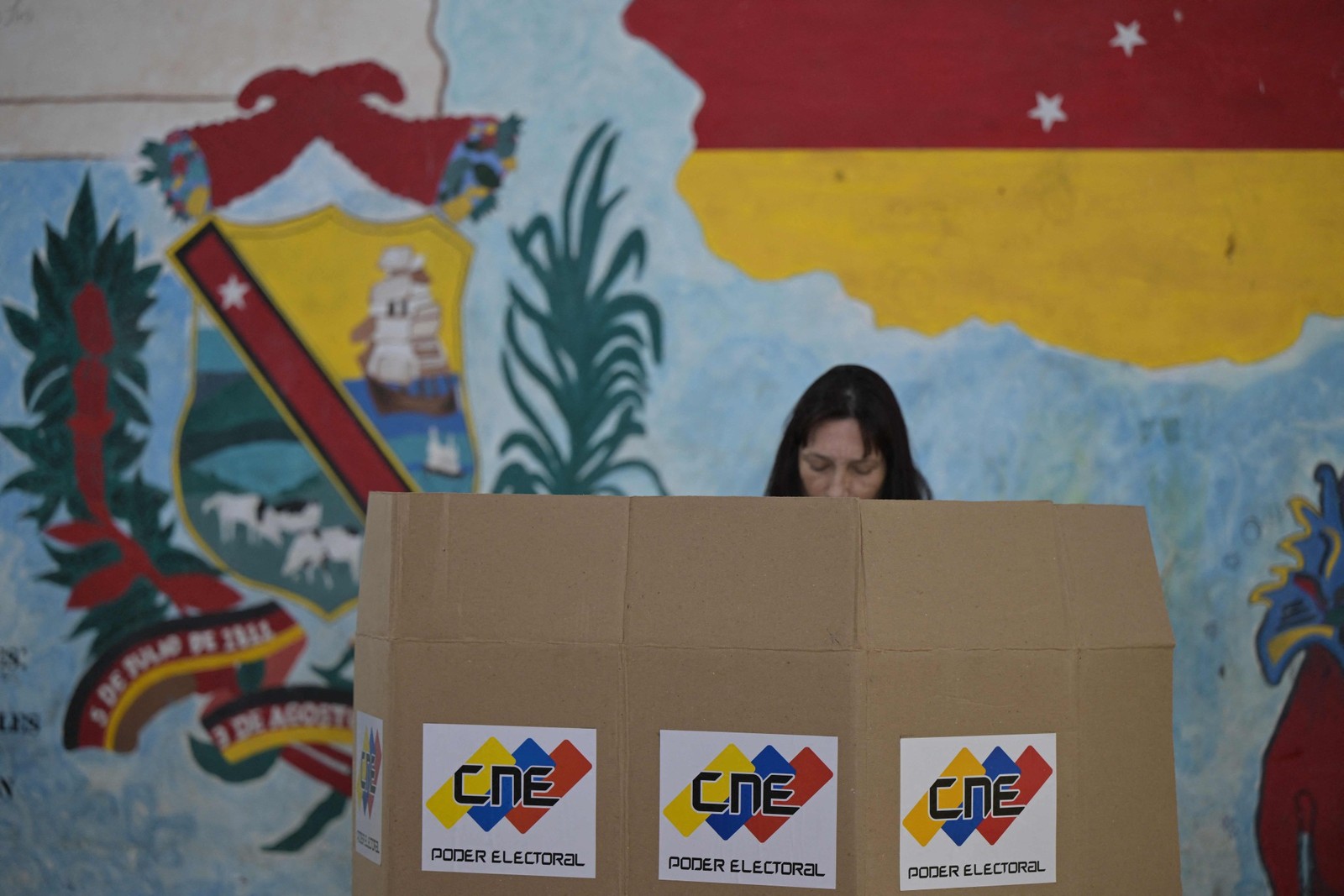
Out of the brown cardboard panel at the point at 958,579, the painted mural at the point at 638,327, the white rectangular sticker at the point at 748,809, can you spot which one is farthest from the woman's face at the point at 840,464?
the white rectangular sticker at the point at 748,809

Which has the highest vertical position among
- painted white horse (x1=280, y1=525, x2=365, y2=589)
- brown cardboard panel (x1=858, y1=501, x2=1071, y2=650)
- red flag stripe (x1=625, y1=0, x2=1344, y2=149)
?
red flag stripe (x1=625, y1=0, x2=1344, y2=149)

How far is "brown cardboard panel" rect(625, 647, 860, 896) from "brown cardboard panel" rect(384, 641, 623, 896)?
0.06 feet

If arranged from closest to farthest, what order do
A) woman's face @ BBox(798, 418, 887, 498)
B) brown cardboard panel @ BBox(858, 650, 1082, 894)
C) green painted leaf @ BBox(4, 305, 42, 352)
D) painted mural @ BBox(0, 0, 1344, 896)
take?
brown cardboard panel @ BBox(858, 650, 1082, 894)
woman's face @ BBox(798, 418, 887, 498)
painted mural @ BBox(0, 0, 1344, 896)
green painted leaf @ BBox(4, 305, 42, 352)

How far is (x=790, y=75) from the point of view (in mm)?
2232

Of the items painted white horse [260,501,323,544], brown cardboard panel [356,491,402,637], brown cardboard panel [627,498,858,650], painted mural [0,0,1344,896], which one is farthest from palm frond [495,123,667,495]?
brown cardboard panel [627,498,858,650]

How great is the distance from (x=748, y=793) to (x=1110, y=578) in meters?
0.42

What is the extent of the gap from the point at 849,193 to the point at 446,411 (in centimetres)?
88

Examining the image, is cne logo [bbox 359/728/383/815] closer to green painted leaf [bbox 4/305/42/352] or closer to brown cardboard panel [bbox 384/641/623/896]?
brown cardboard panel [bbox 384/641/623/896]

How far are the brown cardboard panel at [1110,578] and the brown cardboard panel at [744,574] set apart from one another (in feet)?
0.77

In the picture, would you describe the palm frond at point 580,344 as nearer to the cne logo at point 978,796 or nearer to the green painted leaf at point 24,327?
the green painted leaf at point 24,327

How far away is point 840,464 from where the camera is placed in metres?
1.71

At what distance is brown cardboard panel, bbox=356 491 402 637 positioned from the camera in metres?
1.12

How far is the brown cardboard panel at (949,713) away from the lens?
1027 millimetres

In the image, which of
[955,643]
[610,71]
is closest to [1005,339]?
[610,71]
